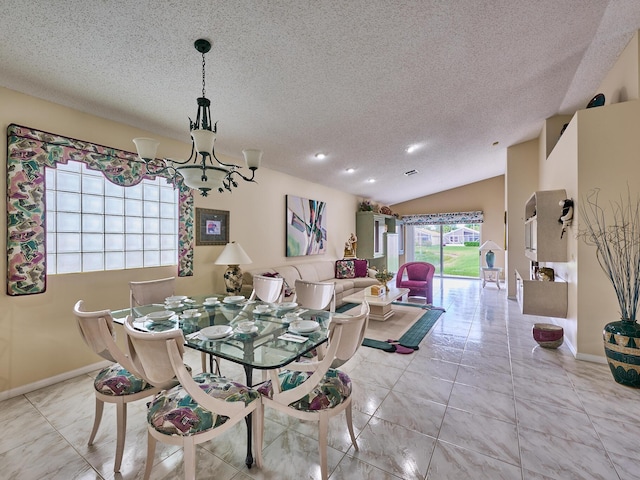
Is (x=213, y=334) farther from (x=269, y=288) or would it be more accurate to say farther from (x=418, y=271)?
(x=418, y=271)

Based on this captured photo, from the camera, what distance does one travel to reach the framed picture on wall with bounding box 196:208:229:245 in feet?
12.1

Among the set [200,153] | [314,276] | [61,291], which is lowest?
[314,276]

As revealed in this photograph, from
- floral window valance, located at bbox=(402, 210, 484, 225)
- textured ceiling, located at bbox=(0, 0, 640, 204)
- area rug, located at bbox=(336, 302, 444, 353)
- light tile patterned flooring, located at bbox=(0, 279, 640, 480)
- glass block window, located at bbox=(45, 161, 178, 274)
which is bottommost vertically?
light tile patterned flooring, located at bbox=(0, 279, 640, 480)

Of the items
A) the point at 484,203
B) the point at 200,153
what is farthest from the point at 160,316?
the point at 484,203

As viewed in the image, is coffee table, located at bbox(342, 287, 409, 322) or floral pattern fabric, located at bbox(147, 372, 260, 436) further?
coffee table, located at bbox(342, 287, 409, 322)

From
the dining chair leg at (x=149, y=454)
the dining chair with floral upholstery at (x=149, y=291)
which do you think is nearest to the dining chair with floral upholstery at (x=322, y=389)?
the dining chair leg at (x=149, y=454)

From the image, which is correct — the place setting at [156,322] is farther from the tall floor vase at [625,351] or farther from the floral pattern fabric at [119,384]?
the tall floor vase at [625,351]

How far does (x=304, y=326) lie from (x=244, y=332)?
39 cm

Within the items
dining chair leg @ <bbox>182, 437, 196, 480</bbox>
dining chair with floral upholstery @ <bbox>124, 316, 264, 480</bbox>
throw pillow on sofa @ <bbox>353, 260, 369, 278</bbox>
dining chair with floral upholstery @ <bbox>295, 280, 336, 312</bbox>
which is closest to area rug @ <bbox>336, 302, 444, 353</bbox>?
dining chair with floral upholstery @ <bbox>295, 280, 336, 312</bbox>

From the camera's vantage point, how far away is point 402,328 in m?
3.96

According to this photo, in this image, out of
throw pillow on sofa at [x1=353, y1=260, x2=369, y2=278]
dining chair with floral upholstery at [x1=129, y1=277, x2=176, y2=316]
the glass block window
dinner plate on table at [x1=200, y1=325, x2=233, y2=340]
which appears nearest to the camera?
dinner plate on table at [x1=200, y1=325, x2=233, y2=340]

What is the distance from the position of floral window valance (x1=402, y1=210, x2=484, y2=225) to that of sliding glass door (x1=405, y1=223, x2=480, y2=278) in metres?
0.34

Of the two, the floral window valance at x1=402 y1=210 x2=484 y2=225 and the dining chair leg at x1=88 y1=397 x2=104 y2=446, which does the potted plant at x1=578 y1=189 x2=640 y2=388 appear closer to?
the dining chair leg at x1=88 y1=397 x2=104 y2=446

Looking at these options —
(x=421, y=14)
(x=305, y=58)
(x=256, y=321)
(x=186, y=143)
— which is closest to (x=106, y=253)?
(x=186, y=143)
